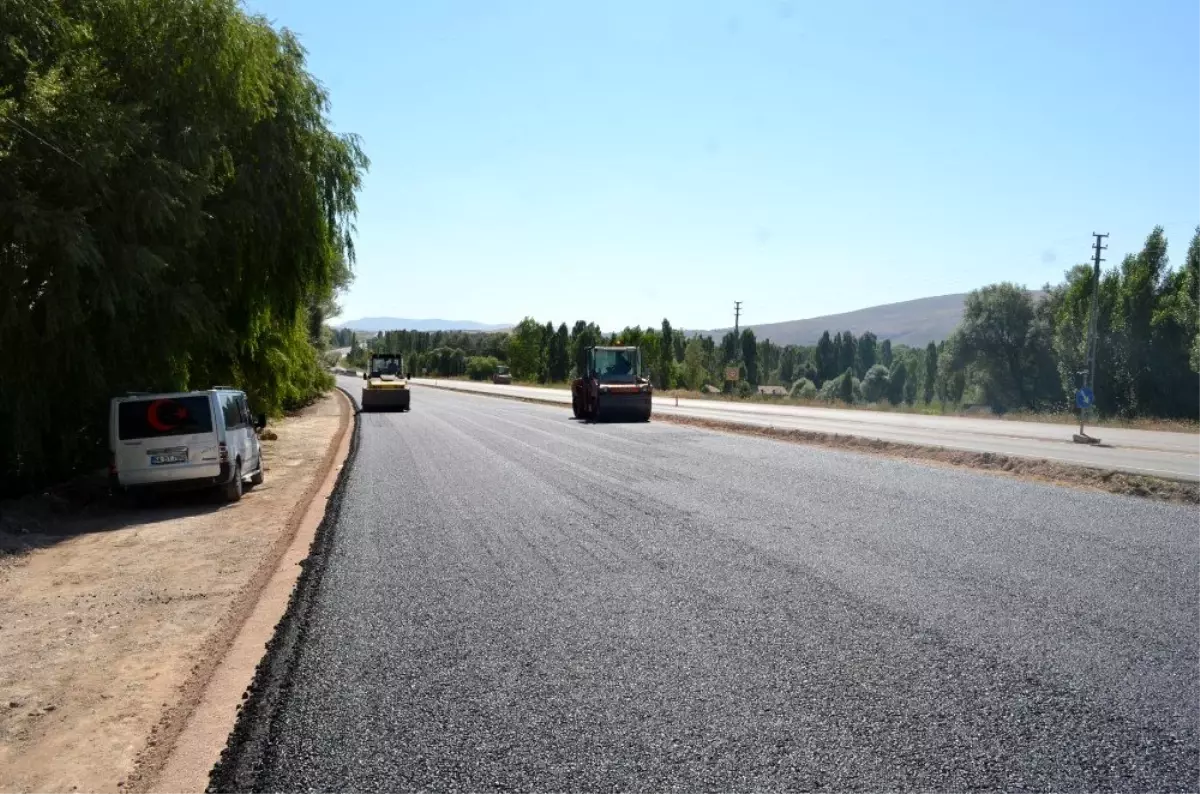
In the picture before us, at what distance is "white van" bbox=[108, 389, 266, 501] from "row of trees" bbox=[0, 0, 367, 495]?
1.13 m

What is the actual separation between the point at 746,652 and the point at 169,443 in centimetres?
1103

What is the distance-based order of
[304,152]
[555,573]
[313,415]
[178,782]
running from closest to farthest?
[178,782]
[555,573]
[304,152]
[313,415]

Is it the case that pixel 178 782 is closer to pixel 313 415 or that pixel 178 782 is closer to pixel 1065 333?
pixel 313 415

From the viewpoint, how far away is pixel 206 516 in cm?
1359

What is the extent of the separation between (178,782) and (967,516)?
33.4 ft

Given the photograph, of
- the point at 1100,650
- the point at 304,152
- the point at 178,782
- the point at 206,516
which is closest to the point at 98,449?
the point at 206,516

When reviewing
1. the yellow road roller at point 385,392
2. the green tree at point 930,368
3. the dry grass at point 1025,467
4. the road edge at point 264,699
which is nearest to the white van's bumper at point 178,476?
the road edge at point 264,699

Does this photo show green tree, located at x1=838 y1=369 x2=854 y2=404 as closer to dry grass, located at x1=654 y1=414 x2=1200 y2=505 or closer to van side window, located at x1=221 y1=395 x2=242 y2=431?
dry grass, located at x1=654 y1=414 x2=1200 y2=505

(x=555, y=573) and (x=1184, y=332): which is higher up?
(x=1184, y=332)

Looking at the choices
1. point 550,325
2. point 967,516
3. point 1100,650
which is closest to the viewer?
point 1100,650

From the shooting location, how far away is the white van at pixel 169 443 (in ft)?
46.0

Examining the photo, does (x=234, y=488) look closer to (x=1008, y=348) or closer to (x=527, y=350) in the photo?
(x=1008, y=348)

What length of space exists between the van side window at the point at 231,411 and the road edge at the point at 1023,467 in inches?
558

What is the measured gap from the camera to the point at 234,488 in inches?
584
